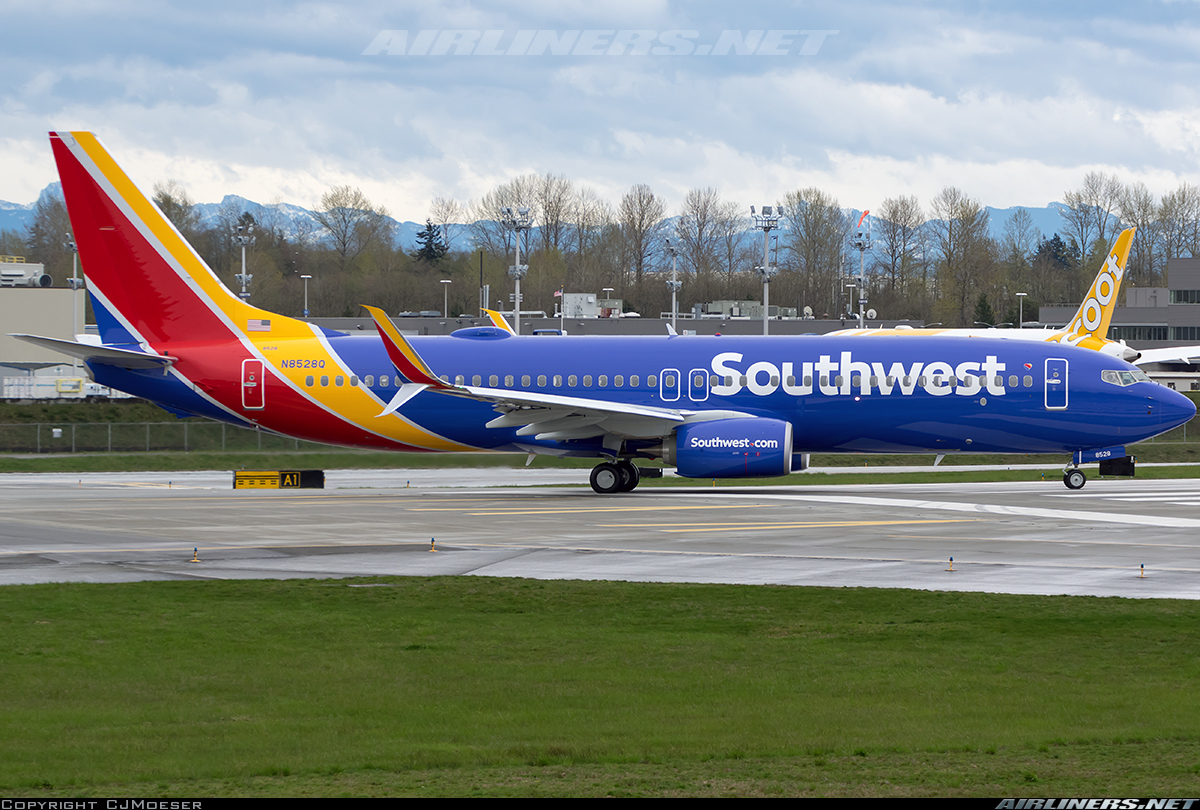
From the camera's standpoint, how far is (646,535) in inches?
992

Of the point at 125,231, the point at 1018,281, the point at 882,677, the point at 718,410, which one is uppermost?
the point at 1018,281

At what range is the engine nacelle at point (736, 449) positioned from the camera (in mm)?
32938

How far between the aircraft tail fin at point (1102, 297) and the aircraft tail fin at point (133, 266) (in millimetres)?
40714

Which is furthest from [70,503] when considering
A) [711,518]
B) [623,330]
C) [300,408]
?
[623,330]

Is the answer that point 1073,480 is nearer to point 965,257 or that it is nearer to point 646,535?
point 646,535

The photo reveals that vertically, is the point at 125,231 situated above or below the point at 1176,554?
above

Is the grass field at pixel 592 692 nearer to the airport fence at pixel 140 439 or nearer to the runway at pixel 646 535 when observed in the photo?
the runway at pixel 646 535

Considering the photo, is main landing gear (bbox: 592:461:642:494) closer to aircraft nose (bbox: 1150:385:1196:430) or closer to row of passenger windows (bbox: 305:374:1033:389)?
row of passenger windows (bbox: 305:374:1033:389)

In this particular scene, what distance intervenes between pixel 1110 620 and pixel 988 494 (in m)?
19.6

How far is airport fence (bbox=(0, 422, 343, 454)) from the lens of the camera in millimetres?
55000

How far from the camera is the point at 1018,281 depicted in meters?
162

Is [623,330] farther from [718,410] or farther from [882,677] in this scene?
[882,677]

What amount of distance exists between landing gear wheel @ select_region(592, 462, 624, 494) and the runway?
928 millimetres

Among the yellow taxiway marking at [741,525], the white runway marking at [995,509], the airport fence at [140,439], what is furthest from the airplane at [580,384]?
the airport fence at [140,439]
